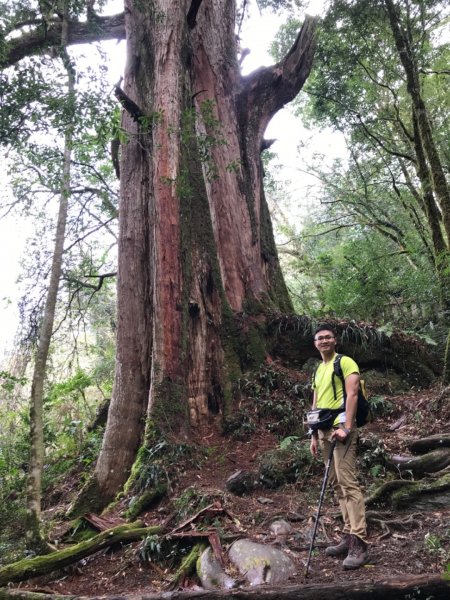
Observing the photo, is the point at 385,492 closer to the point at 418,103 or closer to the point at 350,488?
the point at 350,488

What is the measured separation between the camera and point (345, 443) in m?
3.85

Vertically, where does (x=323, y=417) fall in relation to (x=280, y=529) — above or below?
above

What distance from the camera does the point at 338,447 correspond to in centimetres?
389

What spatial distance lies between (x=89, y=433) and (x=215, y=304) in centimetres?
368

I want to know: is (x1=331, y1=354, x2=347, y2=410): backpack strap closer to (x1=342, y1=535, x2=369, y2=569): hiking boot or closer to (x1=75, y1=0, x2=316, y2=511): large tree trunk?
(x1=342, y1=535, x2=369, y2=569): hiking boot

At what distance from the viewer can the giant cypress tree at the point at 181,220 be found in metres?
6.04

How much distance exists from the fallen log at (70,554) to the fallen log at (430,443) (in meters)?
2.87

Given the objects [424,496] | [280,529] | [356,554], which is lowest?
[356,554]

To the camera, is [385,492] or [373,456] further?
[373,456]

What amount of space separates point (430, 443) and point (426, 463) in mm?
350

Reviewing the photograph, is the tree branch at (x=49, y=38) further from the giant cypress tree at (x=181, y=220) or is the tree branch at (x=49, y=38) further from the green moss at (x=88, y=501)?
the green moss at (x=88, y=501)

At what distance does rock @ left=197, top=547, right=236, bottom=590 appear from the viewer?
344 cm

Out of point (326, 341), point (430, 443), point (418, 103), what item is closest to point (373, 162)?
point (418, 103)

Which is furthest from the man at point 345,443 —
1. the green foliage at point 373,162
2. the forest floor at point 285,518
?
the green foliage at point 373,162
